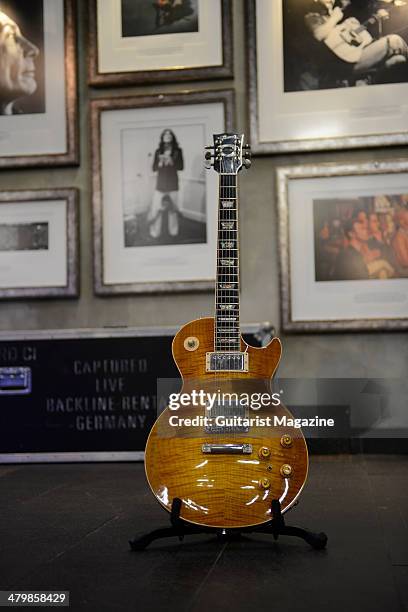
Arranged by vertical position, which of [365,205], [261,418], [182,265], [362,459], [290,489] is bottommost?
[362,459]

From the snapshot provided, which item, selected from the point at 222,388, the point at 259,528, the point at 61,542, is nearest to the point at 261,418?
the point at 222,388

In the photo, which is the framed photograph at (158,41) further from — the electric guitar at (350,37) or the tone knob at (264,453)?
the tone knob at (264,453)

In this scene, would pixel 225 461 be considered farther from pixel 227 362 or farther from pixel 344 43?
pixel 344 43

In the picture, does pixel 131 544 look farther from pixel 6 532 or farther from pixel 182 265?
pixel 182 265

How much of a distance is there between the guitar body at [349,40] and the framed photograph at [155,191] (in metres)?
0.56

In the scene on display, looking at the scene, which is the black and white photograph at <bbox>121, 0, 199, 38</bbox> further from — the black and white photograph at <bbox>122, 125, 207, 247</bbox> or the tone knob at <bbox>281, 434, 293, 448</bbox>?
the tone knob at <bbox>281, 434, 293, 448</bbox>

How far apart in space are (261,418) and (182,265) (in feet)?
6.50

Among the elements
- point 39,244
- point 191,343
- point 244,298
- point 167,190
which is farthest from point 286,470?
point 39,244

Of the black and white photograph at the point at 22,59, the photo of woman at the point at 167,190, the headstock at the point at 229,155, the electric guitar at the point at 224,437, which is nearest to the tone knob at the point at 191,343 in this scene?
the electric guitar at the point at 224,437

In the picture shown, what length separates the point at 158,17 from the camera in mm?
4133

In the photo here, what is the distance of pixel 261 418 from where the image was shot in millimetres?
2180

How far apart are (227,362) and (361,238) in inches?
76.1


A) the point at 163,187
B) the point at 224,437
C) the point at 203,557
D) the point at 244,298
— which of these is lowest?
the point at 203,557

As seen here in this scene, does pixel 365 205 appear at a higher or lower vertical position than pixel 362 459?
higher
